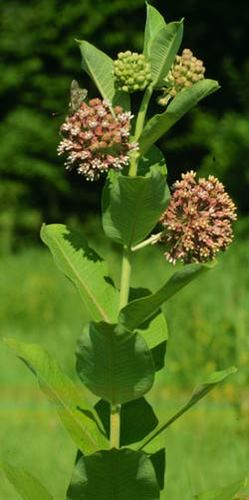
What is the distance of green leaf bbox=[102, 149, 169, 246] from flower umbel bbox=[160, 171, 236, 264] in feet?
0.12

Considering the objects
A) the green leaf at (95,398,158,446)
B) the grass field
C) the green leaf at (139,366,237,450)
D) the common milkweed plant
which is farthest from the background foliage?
the green leaf at (139,366,237,450)

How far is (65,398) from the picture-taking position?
238cm

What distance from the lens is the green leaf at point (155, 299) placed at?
2.18 metres

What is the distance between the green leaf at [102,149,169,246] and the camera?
7.40ft

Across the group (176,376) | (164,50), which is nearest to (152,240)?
(164,50)

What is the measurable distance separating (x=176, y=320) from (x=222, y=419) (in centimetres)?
157

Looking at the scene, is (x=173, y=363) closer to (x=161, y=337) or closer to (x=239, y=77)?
(x=161, y=337)

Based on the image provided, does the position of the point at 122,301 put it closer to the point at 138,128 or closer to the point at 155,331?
the point at 155,331

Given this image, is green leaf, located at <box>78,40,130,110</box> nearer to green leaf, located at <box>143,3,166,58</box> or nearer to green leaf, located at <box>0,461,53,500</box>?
green leaf, located at <box>143,3,166,58</box>

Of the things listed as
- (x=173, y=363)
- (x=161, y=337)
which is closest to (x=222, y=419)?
(x=173, y=363)

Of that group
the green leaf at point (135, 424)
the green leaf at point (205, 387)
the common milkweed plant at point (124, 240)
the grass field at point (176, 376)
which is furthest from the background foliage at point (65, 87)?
the green leaf at point (205, 387)

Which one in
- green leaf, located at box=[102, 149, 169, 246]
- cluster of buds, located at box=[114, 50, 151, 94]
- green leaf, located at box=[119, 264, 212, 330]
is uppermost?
cluster of buds, located at box=[114, 50, 151, 94]

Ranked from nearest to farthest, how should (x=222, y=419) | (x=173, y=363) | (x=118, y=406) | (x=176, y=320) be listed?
(x=118, y=406) < (x=222, y=419) < (x=173, y=363) < (x=176, y=320)

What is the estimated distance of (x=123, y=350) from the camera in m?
2.25
